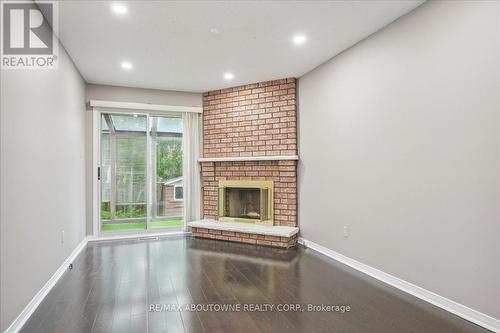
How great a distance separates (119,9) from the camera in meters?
2.59

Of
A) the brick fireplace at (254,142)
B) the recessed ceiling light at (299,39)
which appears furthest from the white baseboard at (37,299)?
the recessed ceiling light at (299,39)

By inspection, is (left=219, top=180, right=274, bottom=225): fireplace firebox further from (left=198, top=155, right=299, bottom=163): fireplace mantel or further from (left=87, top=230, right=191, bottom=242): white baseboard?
(left=87, top=230, right=191, bottom=242): white baseboard

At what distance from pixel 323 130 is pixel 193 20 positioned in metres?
2.15

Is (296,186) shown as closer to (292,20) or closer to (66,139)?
(292,20)

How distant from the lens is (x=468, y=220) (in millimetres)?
2217

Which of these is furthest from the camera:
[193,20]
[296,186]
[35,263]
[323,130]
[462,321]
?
[296,186]

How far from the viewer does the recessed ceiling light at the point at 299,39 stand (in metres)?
3.20

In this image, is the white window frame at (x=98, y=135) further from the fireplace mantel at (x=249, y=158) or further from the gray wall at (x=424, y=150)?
the gray wall at (x=424, y=150)

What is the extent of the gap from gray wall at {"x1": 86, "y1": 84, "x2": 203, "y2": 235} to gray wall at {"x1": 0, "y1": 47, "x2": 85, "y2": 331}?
0.86 m

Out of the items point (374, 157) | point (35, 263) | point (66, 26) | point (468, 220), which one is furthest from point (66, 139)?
point (468, 220)

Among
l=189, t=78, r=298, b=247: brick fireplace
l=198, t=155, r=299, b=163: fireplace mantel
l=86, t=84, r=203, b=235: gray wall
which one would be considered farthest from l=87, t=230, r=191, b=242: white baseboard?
l=198, t=155, r=299, b=163: fireplace mantel

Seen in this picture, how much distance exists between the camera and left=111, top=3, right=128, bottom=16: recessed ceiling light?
2531 mm

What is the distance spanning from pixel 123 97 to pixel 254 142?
2319mm

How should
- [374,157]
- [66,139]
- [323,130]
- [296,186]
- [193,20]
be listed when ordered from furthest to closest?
[296,186] → [323,130] → [66,139] → [374,157] → [193,20]
